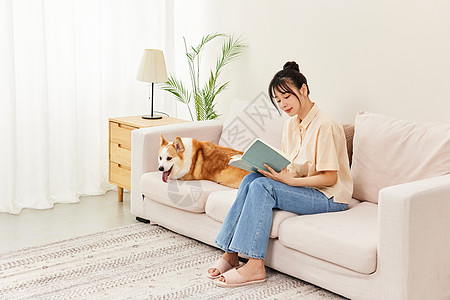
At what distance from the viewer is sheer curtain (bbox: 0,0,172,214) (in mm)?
4047

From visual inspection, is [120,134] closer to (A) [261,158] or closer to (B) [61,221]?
(B) [61,221]

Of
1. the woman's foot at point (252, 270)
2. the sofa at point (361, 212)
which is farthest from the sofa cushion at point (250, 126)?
the woman's foot at point (252, 270)

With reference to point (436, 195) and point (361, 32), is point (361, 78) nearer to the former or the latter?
point (361, 32)

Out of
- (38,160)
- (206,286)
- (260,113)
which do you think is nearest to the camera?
(206,286)

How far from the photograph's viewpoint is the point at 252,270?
9.20 feet

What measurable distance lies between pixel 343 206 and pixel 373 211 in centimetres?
15

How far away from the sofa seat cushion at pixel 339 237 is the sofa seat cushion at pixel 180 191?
61cm

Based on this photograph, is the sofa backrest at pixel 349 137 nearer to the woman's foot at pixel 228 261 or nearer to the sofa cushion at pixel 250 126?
the sofa cushion at pixel 250 126

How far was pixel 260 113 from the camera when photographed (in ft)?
12.3

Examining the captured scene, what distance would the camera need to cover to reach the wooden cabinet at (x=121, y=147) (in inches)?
162

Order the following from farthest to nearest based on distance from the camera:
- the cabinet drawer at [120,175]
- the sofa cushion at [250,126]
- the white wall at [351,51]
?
1. the cabinet drawer at [120,175]
2. the sofa cushion at [250,126]
3. the white wall at [351,51]

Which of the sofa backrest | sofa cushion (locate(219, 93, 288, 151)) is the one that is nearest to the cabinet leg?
sofa cushion (locate(219, 93, 288, 151))

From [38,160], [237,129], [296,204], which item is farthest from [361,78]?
[38,160]

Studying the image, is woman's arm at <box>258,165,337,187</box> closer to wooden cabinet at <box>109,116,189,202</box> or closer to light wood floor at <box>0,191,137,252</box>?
light wood floor at <box>0,191,137,252</box>
